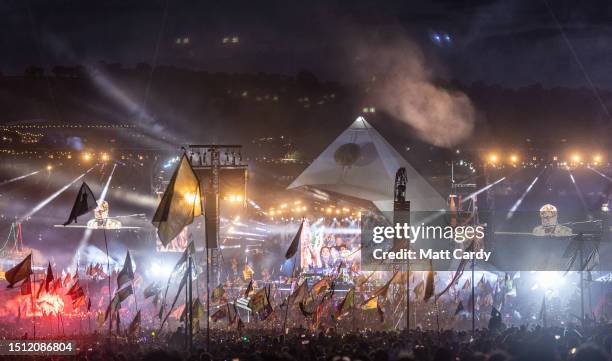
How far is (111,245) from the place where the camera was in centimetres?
3266

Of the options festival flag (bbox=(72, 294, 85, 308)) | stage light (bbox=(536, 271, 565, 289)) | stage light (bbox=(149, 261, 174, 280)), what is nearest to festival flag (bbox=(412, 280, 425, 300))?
stage light (bbox=(536, 271, 565, 289))

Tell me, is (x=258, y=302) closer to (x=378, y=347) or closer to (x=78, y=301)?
(x=78, y=301)

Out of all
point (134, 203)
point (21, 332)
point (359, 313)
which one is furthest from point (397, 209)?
point (134, 203)

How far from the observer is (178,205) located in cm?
1259

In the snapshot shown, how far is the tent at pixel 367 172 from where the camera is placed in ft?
80.5

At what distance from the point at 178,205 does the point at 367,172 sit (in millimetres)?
13036

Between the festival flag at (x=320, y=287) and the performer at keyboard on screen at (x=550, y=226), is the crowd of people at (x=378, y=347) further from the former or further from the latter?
the performer at keyboard on screen at (x=550, y=226)

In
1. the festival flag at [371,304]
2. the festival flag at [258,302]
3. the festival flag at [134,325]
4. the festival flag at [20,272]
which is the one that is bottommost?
the festival flag at [134,325]

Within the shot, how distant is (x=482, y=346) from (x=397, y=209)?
7.76 meters

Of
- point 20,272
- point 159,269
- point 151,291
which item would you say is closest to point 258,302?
point 151,291

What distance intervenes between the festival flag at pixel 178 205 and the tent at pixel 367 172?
12.2 m

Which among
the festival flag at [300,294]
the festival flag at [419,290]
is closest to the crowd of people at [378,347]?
the festival flag at [300,294]

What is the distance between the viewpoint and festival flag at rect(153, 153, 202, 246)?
12141 millimetres

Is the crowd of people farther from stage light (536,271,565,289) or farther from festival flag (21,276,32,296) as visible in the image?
stage light (536,271,565,289)
